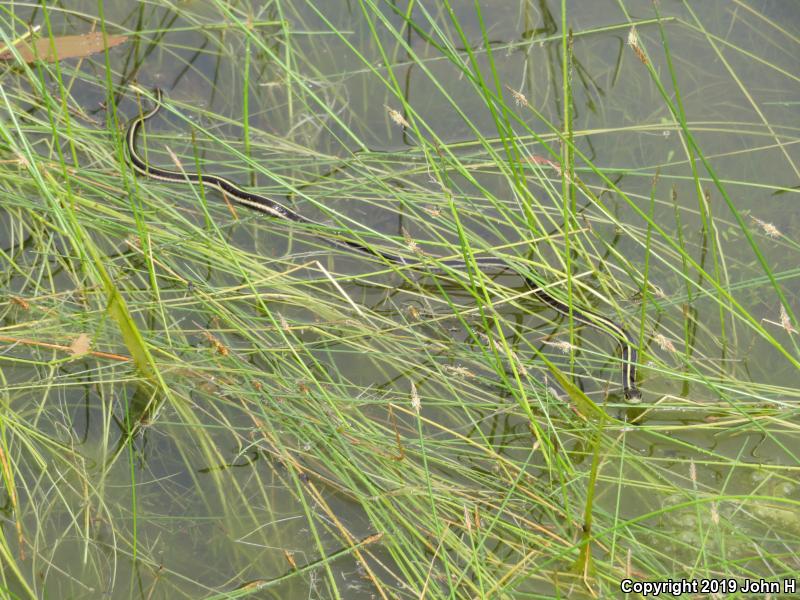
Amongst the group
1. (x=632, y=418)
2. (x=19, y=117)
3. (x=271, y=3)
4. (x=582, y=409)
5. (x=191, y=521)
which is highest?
(x=271, y=3)

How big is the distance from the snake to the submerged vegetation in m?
0.04

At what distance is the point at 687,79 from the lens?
340cm

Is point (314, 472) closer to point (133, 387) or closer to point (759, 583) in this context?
point (133, 387)

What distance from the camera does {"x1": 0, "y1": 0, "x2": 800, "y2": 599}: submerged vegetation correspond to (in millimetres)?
2379

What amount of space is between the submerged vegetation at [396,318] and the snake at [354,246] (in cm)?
4

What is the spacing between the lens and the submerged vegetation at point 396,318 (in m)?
2.38

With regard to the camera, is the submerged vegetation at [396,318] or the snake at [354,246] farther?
the snake at [354,246]

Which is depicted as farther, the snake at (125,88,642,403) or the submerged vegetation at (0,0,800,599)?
the snake at (125,88,642,403)

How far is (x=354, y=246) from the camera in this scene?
121 inches

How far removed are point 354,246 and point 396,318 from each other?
34 cm

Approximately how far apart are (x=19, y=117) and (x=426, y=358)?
182 centimetres

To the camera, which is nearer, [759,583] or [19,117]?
[759,583]

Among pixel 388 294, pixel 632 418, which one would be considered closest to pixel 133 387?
pixel 388 294

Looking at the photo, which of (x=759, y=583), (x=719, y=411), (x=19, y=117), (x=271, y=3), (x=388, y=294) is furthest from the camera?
(x=271, y=3)
